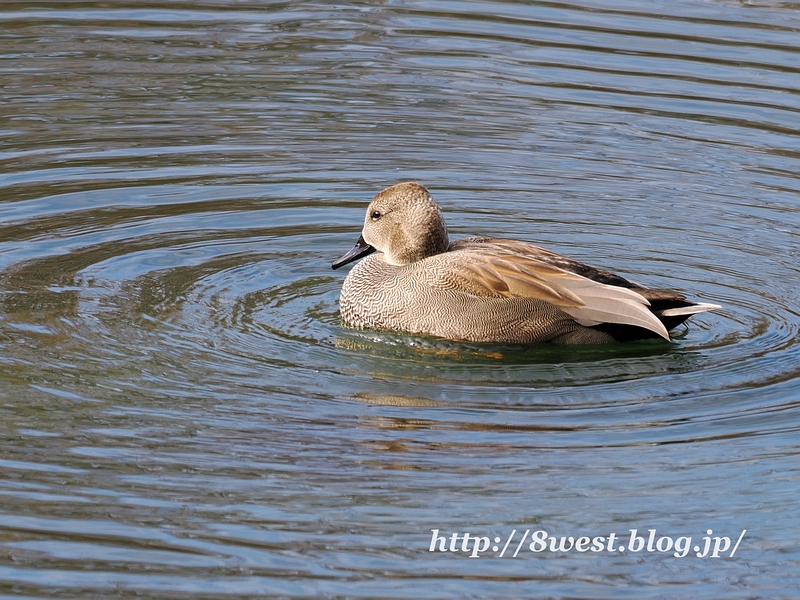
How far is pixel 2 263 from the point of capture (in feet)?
30.7

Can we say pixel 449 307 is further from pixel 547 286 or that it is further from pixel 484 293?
pixel 547 286

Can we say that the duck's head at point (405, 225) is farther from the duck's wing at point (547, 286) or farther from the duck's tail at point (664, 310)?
the duck's tail at point (664, 310)

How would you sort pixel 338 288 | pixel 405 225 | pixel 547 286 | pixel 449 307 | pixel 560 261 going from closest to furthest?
pixel 547 286, pixel 449 307, pixel 560 261, pixel 405 225, pixel 338 288

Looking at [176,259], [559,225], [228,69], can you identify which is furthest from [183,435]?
[228,69]

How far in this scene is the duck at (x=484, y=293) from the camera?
8.23m

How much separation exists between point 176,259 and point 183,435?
3.12 m

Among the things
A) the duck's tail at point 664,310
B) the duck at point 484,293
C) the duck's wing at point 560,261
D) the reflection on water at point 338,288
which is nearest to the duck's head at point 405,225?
the duck at point 484,293

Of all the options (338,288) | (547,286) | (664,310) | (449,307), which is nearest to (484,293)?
(449,307)

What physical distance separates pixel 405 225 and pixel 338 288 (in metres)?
0.91

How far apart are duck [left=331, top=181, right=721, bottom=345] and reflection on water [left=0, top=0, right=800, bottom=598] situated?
Answer: 0.15 meters

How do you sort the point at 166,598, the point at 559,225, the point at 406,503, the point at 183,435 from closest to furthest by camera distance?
the point at 166,598
the point at 406,503
the point at 183,435
the point at 559,225

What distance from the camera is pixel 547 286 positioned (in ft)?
27.2

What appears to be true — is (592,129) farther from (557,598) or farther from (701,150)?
(557,598)

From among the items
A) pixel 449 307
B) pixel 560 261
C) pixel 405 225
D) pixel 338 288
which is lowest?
pixel 338 288
